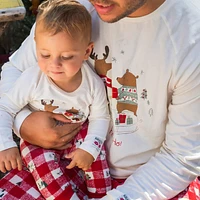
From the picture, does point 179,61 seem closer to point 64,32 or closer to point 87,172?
point 64,32

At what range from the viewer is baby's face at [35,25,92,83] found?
5.64 feet

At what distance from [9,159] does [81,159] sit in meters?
0.26

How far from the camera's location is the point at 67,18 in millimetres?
1720

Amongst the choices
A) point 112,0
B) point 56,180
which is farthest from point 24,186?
point 112,0

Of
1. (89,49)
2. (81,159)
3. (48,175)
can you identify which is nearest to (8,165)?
(48,175)

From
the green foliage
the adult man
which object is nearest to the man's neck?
the adult man

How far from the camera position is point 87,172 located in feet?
6.37

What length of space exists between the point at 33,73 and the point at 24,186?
1.42ft

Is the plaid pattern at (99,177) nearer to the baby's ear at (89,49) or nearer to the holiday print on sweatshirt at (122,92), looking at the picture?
the holiday print on sweatshirt at (122,92)

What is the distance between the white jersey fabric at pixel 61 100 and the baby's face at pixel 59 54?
77 mm

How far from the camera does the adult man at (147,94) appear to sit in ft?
5.58

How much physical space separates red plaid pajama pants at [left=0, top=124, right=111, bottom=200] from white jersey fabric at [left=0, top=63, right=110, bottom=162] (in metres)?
0.08

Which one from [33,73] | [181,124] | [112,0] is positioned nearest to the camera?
[112,0]

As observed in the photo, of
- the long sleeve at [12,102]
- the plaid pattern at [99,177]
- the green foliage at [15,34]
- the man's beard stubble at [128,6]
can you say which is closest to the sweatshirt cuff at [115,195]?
the plaid pattern at [99,177]
